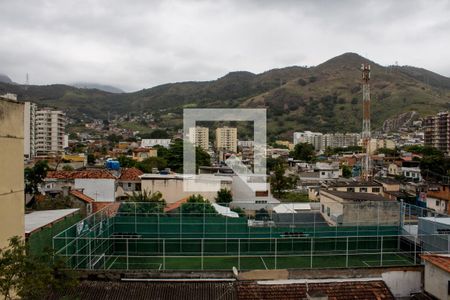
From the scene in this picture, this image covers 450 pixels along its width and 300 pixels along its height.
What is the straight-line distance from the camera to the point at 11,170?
22.3 ft

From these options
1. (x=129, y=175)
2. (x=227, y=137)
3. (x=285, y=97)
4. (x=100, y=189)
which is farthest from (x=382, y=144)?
(x=100, y=189)

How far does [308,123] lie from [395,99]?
20.1 meters

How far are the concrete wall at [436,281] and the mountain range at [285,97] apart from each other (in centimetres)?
7666

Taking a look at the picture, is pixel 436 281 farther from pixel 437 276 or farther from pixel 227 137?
pixel 227 137

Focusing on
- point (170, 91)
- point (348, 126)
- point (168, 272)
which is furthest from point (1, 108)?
point (170, 91)

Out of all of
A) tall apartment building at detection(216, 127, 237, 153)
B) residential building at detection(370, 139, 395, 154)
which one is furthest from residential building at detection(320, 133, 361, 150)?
tall apartment building at detection(216, 127, 237, 153)

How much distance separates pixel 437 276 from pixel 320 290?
93.1 inches

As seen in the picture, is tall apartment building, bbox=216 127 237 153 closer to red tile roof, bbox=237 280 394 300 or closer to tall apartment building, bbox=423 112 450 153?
tall apartment building, bbox=423 112 450 153

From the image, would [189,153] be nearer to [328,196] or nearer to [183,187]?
[183,187]

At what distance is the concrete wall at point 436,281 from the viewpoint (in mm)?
7973

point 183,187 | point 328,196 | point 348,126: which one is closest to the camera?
point 328,196

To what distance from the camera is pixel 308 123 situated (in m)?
90.1

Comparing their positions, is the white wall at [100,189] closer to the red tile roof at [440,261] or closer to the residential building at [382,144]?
the red tile roof at [440,261]

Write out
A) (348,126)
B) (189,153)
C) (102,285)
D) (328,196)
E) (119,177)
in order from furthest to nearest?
(348,126) < (189,153) < (119,177) < (328,196) < (102,285)
